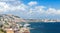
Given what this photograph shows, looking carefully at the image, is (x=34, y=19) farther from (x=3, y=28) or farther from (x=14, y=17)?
(x=3, y=28)

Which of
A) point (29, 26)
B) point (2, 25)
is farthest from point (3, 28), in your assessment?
point (29, 26)

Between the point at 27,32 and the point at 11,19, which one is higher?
the point at 11,19

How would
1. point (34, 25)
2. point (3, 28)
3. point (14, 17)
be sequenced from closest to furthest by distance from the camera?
1. point (3, 28)
2. point (14, 17)
3. point (34, 25)

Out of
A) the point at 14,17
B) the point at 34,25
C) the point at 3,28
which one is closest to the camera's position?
the point at 3,28

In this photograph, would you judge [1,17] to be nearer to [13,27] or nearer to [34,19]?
[13,27]

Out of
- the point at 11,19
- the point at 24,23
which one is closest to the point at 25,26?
the point at 24,23

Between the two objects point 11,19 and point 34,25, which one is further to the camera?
point 34,25

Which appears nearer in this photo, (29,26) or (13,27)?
(13,27)

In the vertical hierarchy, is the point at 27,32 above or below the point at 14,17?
below
